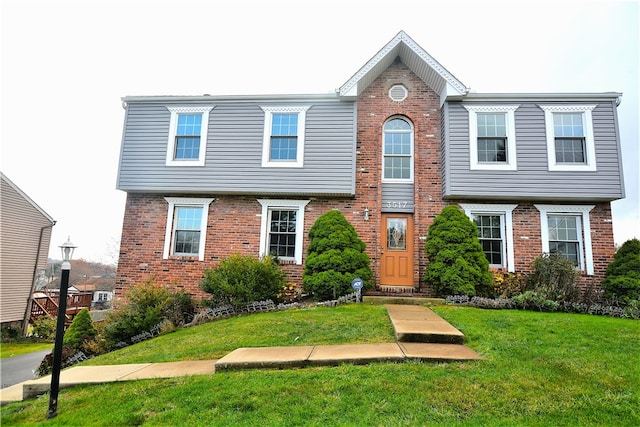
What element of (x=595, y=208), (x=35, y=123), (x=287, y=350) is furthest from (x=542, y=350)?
(x=35, y=123)

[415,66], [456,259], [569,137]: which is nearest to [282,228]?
[456,259]

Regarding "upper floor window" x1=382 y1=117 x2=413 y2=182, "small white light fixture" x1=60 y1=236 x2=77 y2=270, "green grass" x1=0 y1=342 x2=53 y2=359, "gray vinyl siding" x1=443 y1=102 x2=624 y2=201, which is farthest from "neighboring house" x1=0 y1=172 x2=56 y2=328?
"gray vinyl siding" x1=443 y1=102 x2=624 y2=201

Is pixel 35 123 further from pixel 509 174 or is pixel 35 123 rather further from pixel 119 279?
pixel 509 174

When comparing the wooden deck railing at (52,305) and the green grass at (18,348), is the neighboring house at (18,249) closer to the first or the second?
the wooden deck railing at (52,305)

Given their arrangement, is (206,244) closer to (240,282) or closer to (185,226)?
(185,226)

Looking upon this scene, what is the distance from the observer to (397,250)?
1084 centimetres

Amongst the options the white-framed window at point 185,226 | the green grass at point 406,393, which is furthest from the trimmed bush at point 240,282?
the green grass at point 406,393

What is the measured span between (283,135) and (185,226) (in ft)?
14.3

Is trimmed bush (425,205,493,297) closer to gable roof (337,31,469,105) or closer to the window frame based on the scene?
the window frame

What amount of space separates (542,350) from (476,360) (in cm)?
131

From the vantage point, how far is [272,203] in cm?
1120

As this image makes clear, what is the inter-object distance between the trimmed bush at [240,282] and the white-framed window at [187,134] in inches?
165

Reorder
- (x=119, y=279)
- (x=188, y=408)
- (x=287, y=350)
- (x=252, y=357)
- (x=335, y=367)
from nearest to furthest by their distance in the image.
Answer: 1. (x=188, y=408)
2. (x=335, y=367)
3. (x=252, y=357)
4. (x=287, y=350)
5. (x=119, y=279)

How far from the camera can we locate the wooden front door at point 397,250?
1066cm
